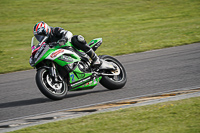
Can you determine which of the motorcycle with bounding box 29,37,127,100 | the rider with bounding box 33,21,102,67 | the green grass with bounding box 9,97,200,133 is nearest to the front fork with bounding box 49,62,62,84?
the motorcycle with bounding box 29,37,127,100

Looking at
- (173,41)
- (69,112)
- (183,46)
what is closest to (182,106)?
(69,112)

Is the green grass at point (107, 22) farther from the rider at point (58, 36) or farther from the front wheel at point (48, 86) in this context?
the front wheel at point (48, 86)

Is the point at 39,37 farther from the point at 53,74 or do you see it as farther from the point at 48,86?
the point at 48,86

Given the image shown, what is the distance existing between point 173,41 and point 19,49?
253 inches

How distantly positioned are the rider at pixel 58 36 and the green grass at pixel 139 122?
198 centimetres

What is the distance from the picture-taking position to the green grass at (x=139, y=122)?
423cm

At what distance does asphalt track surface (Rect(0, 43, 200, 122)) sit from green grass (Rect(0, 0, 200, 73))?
189 cm

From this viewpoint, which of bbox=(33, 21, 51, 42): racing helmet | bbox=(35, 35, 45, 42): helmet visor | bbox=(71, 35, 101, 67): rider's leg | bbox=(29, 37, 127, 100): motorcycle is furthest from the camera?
bbox=(71, 35, 101, 67): rider's leg

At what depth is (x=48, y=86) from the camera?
6301 mm

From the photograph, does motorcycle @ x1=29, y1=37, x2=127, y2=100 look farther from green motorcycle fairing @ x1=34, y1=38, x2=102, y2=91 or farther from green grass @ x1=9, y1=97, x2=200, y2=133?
green grass @ x1=9, y1=97, x2=200, y2=133

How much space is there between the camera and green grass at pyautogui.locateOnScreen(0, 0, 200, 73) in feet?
43.6

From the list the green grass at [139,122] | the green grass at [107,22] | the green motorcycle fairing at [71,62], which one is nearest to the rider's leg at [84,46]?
the green motorcycle fairing at [71,62]

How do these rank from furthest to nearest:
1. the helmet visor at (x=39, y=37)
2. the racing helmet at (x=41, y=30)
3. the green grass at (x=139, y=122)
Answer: the helmet visor at (x=39, y=37) → the racing helmet at (x=41, y=30) → the green grass at (x=139, y=122)

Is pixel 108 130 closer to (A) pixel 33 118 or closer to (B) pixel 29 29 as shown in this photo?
(A) pixel 33 118
